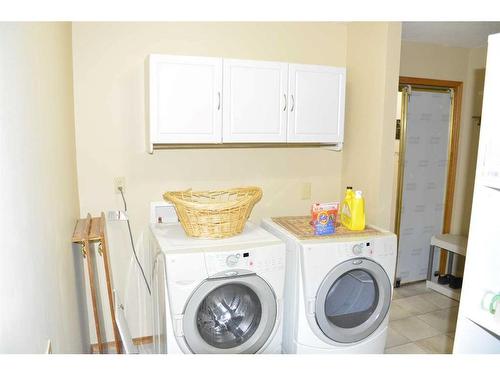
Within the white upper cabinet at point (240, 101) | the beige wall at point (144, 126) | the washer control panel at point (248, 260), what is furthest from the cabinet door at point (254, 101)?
the washer control panel at point (248, 260)

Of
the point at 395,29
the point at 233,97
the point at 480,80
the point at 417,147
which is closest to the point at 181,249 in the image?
the point at 233,97

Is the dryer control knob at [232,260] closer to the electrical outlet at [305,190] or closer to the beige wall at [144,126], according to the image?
the beige wall at [144,126]

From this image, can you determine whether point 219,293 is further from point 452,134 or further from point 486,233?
point 452,134

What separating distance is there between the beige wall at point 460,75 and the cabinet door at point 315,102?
1.31m

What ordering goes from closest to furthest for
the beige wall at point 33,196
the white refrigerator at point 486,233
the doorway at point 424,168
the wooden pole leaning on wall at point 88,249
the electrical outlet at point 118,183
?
the beige wall at point 33,196
the white refrigerator at point 486,233
the wooden pole leaning on wall at point 88,249
the electrical outlet at point 118,183
the doorway at point 424,168

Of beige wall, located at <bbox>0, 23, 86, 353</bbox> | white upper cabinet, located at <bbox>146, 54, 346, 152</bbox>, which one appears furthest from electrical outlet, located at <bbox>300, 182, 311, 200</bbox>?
beige wall, located at <bbox>0, 23, 86, 353</bbox>

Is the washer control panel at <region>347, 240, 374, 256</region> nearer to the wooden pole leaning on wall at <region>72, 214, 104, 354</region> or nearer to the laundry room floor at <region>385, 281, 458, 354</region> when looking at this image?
the laundry room floor at <region>385, 281, 458, 354</region>

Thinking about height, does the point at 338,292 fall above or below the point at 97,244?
below

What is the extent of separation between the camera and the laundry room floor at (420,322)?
2777 millimetres

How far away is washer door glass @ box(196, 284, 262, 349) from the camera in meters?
2.13

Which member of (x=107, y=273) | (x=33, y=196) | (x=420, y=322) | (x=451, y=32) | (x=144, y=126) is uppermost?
(x=451, y=32)

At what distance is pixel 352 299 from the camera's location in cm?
244

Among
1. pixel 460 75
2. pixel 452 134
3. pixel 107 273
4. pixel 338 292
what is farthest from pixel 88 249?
pixel 460 75

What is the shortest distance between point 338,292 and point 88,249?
5.02 ft
